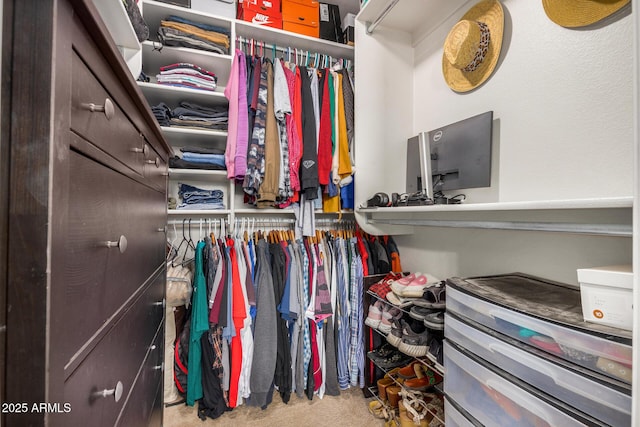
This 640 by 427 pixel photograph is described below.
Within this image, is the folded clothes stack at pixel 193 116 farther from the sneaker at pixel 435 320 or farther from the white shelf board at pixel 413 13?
the sneaker at pixel 435 320

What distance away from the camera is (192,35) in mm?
1565

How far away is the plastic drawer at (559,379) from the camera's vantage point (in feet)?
1.98

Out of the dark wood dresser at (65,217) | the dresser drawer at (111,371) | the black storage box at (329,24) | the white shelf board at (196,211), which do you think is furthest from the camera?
the black storage box at (329,24)

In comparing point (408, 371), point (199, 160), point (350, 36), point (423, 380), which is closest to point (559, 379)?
point (423, 380)

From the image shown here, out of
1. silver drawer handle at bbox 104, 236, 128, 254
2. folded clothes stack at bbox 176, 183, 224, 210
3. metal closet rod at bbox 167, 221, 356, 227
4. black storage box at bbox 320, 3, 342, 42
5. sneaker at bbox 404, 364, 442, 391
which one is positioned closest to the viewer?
silver drawer handle at bbox 104, 236, 128, 254

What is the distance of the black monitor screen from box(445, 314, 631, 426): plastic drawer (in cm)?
73

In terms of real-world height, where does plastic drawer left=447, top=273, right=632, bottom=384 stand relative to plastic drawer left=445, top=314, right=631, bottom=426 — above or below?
above

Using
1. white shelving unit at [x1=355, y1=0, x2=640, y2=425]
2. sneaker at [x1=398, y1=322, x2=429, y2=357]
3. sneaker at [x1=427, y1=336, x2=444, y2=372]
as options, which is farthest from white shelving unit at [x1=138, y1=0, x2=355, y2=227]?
sneaker at [x1=427, y1=336, x2=444, y2=372]

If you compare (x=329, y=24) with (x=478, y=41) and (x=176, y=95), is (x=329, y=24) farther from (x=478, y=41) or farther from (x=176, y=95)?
(x=176, y=95)

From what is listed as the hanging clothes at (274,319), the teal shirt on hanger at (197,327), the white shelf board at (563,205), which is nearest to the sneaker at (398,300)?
the hanging clothes at (274,319)

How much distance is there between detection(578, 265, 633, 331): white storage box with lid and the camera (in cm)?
62

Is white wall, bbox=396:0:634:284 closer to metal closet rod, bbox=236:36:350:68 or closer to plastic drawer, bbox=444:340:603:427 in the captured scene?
plastic drawer, bbox=444:340:603:427

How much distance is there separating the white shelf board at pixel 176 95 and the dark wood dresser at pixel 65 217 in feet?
3.49

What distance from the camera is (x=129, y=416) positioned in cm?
69
